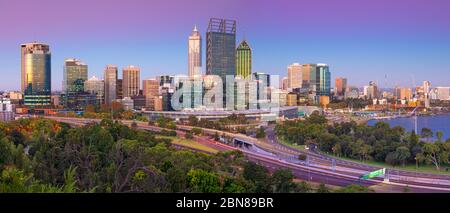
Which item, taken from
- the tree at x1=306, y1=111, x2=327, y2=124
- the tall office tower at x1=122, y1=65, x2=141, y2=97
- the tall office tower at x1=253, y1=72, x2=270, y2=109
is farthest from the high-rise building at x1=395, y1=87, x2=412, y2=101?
the tall office tower at x1=122, y1=65, x2=141, y2=97

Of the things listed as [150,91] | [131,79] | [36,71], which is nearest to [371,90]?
[150,91]

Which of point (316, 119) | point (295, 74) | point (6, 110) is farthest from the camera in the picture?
point (316, 119)

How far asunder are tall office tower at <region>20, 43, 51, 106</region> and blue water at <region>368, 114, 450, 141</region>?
11.3ft

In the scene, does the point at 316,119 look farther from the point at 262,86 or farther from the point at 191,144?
the point at 191,144

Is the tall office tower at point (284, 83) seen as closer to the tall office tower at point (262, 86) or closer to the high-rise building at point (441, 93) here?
the tall office tower at point (262, 86)

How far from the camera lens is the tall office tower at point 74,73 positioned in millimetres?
3697

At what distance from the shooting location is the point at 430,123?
4344 millimetres

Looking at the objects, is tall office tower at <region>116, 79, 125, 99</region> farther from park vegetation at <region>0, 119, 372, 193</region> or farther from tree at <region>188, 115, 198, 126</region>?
tree at <region>188, 115, 198, 126</region>

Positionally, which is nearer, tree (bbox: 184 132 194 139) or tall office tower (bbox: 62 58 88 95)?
tall office tower (bbox: 62 58 88 95)

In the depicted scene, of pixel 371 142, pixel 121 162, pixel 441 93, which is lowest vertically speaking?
pixel 121 162

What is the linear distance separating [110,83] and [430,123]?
324 centimetres

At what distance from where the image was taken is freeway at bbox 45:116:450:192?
3598mm
